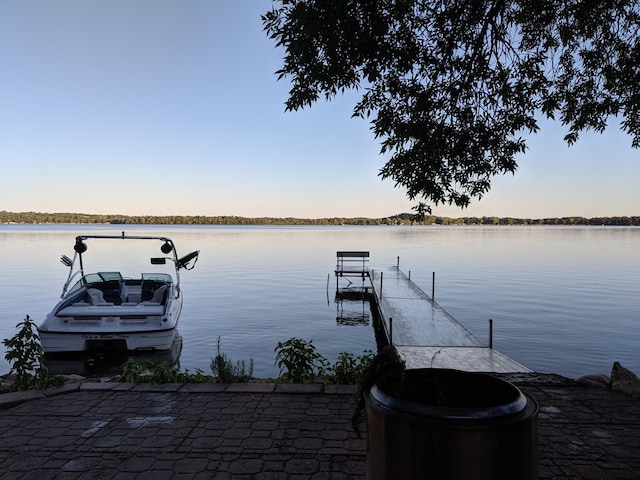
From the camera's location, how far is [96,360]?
41.1 feet

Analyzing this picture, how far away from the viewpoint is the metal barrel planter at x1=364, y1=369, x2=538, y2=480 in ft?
7.23

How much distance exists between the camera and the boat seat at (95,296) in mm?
12793

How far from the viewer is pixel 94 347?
490 inches

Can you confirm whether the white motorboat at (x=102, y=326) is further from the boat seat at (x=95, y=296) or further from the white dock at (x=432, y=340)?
the white dock at (x=432, y=340)

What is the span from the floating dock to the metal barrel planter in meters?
2.61

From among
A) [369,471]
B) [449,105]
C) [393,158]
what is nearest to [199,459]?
[369,471]

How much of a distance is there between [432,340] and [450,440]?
10359mm

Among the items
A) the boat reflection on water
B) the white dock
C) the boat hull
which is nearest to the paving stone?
the white dock

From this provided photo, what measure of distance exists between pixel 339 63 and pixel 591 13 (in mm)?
5218

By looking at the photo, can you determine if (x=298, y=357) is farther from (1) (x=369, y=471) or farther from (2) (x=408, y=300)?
(2) (x=408, y=300)

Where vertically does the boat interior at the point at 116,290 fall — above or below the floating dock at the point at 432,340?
above

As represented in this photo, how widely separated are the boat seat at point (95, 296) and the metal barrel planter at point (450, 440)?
40.8 feet

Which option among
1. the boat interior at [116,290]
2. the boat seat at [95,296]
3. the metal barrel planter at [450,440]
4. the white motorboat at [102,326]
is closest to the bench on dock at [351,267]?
the boat interior at [116,290]

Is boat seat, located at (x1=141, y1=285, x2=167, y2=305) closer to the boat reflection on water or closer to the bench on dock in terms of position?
the boat reflection on water
